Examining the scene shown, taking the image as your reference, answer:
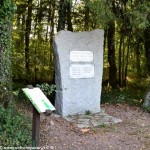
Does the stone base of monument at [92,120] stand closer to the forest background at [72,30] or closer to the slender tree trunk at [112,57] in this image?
the forest background at [72,30]

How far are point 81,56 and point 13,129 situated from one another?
2.67 meters

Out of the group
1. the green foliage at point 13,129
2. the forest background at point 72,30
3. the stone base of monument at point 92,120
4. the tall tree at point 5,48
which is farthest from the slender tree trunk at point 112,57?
the green foliage at point 13,129

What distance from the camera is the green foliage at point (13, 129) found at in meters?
4.17

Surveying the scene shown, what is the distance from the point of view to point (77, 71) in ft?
21.5

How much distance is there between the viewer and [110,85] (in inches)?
437

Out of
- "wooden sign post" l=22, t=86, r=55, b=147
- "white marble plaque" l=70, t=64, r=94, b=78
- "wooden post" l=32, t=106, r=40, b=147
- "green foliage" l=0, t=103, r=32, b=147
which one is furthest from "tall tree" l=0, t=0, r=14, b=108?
"white marble plaque" l=70, t=64, r=94, b=78

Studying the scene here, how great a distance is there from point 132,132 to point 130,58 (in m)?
7.17

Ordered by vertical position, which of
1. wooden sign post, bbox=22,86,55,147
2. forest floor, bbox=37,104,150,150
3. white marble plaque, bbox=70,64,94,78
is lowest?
forest floor, bbox=37,104,150,150

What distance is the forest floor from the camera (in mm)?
4742

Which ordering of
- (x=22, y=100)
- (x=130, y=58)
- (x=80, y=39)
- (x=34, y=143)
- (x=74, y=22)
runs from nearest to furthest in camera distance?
(x=34, y=143) → (x=80, y=39) → (x=22, y=100) → (x=74, y=22) → (x=130, y=58)

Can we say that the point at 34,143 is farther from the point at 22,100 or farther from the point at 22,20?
the point at 22,20

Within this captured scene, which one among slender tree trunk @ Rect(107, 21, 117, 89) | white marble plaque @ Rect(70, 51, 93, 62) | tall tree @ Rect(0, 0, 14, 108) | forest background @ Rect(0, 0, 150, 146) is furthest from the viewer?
slender tree trunk @ Rect(107, 21, 117, 89)

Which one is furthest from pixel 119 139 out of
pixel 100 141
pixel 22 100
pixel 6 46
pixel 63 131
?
pixel 22 100

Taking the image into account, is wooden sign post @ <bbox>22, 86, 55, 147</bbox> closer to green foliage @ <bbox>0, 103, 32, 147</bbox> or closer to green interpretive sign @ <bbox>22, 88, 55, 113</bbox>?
green interpretive sign @ <bbox>22, 88, 55, 113</bbox>
